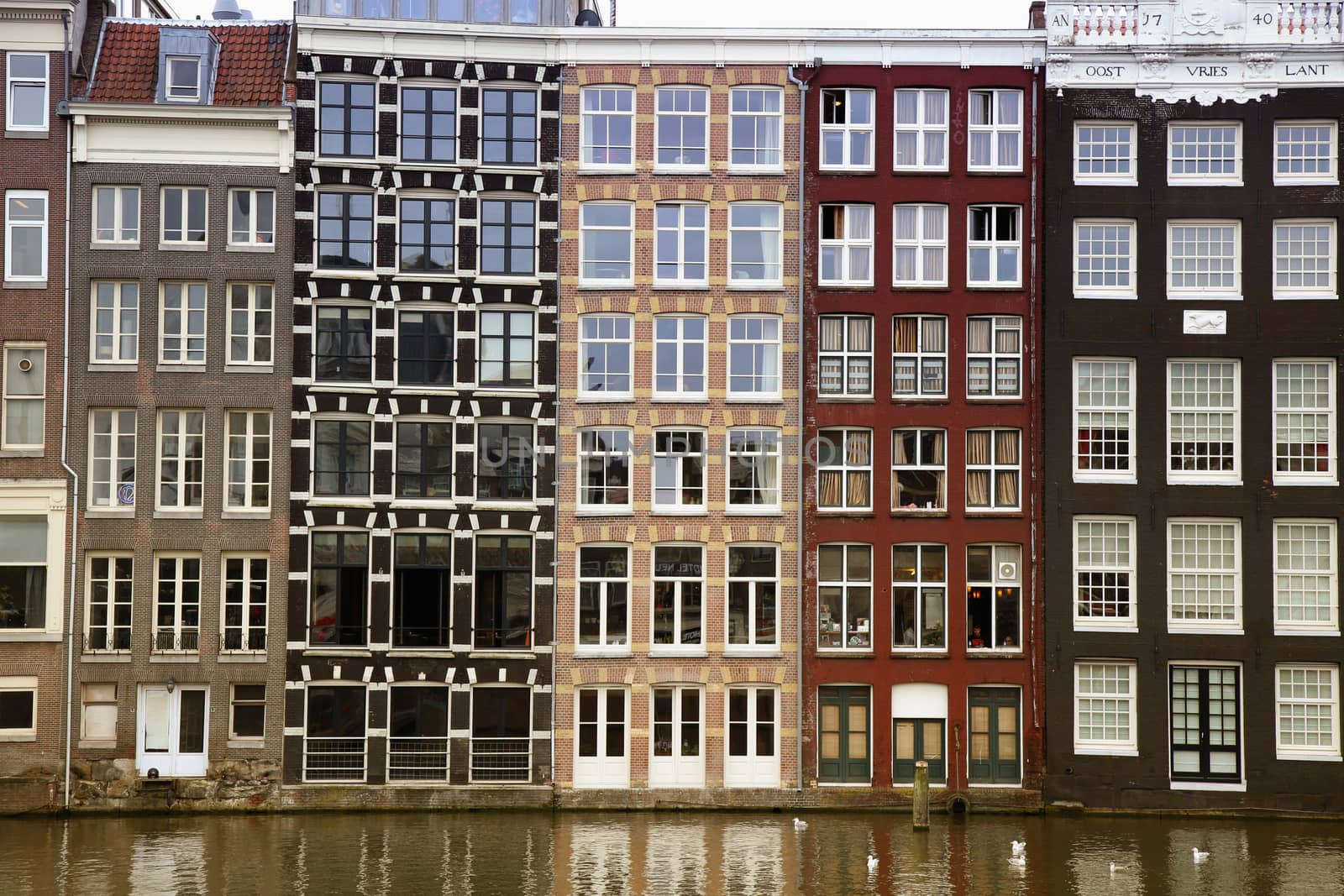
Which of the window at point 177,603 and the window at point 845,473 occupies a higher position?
the window at point 845,473

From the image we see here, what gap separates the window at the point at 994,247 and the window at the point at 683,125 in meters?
7.89

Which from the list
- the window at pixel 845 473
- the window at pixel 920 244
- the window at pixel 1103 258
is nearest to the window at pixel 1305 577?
the window at pixel 1103 258

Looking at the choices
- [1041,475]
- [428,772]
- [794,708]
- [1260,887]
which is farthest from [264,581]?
[1260,887]

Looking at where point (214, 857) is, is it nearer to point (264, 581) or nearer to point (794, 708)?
point (264, 581)

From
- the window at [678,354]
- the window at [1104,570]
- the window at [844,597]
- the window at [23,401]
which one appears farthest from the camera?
the window at [678,354]

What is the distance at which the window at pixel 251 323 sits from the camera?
129 feet

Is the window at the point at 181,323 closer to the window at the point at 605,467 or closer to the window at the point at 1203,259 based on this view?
the window at the point at 605,467

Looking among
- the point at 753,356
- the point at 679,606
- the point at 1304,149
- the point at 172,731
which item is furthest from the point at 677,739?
the point at 1304,149

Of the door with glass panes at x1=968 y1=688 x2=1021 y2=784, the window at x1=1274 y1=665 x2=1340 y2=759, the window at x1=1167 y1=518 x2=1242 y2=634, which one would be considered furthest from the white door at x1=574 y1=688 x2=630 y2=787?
the window at x1=1274 y1=665 x2=1340 y2=759

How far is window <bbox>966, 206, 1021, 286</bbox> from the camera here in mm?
40000

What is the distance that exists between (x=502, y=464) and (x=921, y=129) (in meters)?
15.2

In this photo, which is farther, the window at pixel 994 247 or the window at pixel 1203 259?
the window at pixel 994 247

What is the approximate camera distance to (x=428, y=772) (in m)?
38.5

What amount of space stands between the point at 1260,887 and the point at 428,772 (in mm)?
21000
